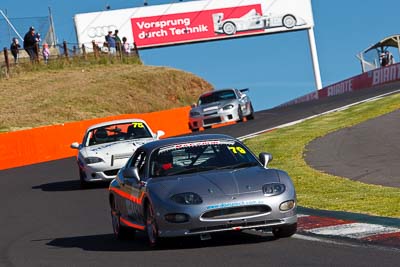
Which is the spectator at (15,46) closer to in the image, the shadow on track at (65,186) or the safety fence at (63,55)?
the safety fence at (63,55)

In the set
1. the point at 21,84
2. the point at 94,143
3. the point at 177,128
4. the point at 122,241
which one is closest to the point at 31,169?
the point at 94,143

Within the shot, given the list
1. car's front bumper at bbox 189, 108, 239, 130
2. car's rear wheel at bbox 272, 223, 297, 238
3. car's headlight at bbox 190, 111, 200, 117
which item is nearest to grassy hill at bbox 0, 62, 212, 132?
car's headlight at bbox 190, 111, 200, 117

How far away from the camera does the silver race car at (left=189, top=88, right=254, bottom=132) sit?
119 feet

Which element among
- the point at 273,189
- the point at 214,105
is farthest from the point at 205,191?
the point at 214,105

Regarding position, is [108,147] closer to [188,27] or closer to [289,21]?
[188,27]

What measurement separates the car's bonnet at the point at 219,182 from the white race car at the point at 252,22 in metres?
67.1

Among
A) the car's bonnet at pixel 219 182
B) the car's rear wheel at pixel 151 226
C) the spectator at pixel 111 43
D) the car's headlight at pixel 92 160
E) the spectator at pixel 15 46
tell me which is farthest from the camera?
the spectator at pixel 111 43

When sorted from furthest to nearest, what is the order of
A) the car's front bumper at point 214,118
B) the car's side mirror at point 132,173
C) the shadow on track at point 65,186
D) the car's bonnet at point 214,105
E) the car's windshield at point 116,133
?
the car's bonnet at point 214,105
the car's front bumper at point 214,118
the shadow on track at point 65,186
the car's windshield at point 116,133
the car's side mirror at point 132,173

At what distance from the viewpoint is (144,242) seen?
12172 millimetres

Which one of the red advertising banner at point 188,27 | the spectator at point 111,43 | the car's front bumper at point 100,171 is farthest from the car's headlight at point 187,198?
the red advertising banner at point 188,27

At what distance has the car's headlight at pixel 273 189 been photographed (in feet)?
35.5

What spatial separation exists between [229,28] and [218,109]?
42300 mm

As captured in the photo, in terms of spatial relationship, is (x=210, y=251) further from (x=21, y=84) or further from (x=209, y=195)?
(x=21, y=84)

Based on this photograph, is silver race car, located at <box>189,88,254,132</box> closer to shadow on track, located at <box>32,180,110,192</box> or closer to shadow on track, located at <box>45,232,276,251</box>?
shadow on track, located at <box>32,180,110,192</box>
